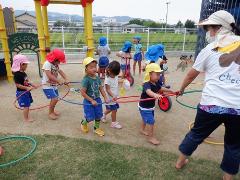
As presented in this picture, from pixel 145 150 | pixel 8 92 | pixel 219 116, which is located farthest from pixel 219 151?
pixel 8 92

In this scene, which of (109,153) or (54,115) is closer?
(109,153)

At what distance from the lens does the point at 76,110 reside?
6.25 metres

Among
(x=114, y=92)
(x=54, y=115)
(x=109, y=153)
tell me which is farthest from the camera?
(x=54, y=115)

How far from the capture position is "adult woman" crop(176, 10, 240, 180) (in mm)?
3008

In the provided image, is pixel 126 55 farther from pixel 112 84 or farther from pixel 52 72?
pixel 112 84

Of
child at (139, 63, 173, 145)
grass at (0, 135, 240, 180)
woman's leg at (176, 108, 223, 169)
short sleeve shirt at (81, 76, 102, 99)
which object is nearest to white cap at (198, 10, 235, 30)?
woman's leg at (176, 108, 223, 169)

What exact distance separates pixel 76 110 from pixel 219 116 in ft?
12.5

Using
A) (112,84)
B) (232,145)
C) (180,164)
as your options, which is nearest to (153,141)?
(180,164)

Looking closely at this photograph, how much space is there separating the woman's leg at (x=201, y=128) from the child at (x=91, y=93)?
174 cm

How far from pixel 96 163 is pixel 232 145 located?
190 centimetres

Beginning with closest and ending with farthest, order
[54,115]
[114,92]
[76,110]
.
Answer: [114,92] → [54,115] → [76,110]

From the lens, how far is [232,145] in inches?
129

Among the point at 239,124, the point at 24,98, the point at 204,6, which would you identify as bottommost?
the point at 24,98

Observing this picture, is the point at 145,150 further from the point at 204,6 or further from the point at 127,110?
the point at 204,6
